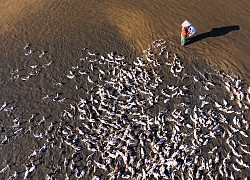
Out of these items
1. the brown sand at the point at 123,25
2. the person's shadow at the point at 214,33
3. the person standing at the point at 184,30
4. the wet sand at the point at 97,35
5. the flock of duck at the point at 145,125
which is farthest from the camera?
the person's shadow at the point at 214,33

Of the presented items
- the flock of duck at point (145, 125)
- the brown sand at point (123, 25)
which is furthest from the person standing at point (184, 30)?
the flock of duck at point (145, 125)

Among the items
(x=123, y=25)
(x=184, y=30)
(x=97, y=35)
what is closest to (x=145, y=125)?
(x=184, y=30)

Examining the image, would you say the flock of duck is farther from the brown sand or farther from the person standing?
the brown sand

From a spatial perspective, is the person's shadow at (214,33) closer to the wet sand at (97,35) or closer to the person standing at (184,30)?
the wet sand at (97,35)

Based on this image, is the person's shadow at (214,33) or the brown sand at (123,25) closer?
the brown sand at (123,25)

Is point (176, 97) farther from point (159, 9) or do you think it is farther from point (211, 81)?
point (159, 9)

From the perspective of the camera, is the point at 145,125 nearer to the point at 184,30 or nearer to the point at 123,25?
the point at 184,30
